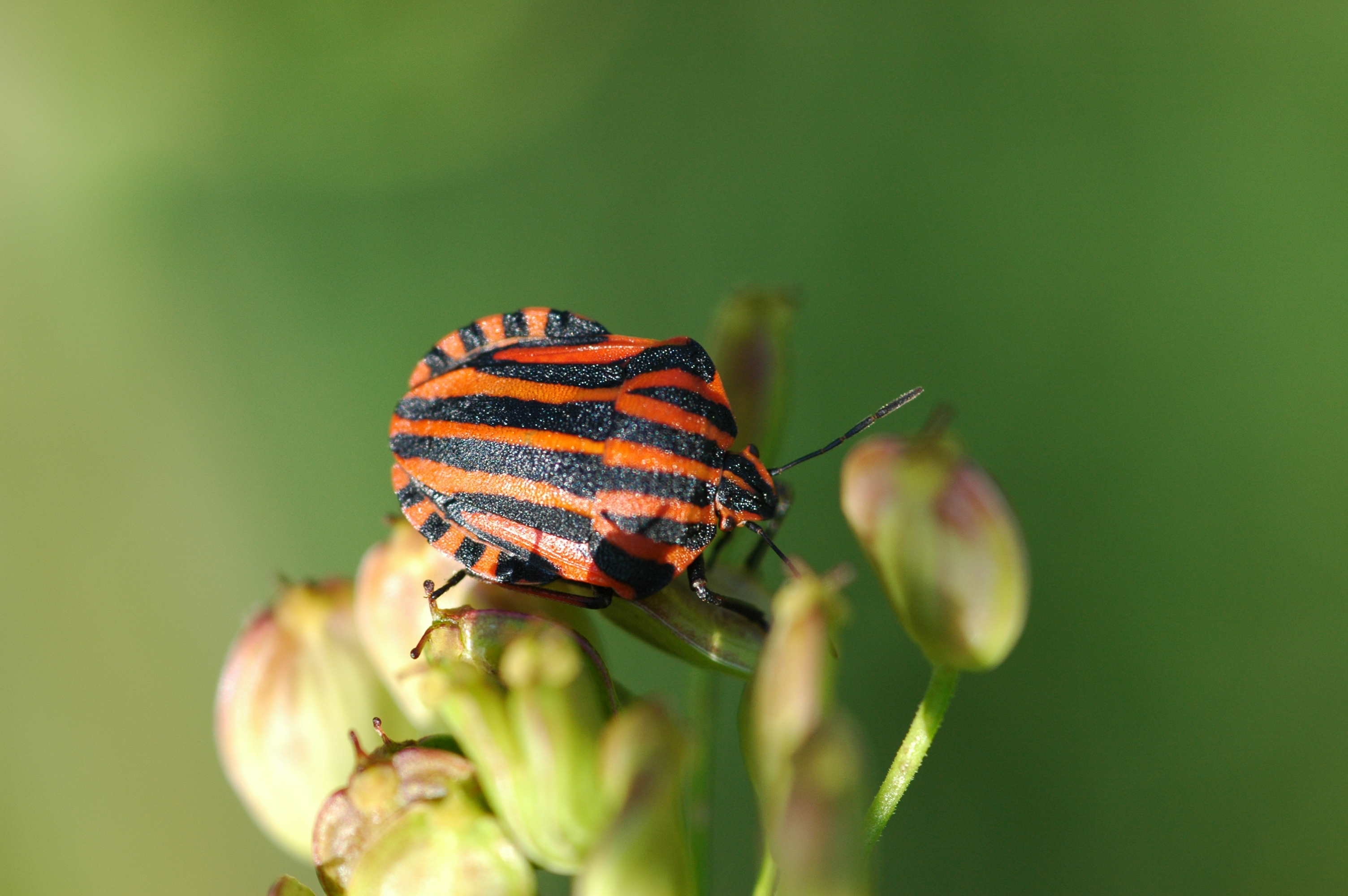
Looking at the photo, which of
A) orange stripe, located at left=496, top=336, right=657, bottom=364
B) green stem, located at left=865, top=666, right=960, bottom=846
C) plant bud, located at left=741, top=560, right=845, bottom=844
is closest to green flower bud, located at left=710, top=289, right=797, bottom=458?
orange stripe, located at left=496, top=336, right=657, bottom=364

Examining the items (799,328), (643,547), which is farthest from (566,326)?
(799,328)

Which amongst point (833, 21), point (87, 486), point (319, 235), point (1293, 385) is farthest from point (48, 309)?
point (1293, 385)

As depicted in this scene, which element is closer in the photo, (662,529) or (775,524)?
(662,529)

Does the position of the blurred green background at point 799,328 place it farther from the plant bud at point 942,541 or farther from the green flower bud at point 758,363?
the plant bud at point 942,541

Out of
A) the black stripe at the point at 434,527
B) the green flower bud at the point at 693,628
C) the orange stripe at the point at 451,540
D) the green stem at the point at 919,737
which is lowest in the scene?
the green stem at the point at 919,737

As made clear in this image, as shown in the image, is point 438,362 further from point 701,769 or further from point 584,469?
point 701,769

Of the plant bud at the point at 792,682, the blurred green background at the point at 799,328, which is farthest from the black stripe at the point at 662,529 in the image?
the blurred green background at the point at 799,328

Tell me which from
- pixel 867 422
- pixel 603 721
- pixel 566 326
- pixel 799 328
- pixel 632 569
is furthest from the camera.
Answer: pixel 799 328
